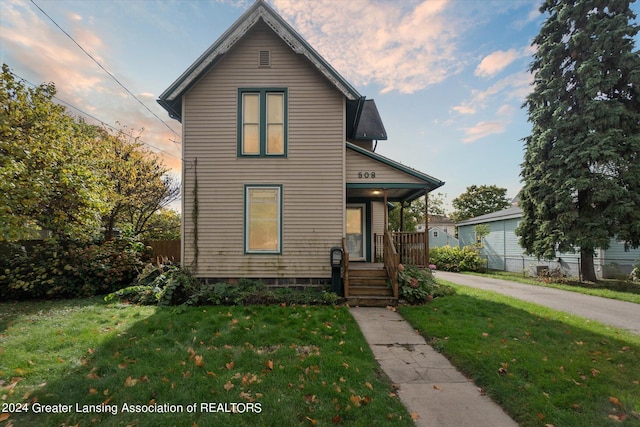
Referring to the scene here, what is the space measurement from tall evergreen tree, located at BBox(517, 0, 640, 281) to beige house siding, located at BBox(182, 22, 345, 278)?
35.6ft

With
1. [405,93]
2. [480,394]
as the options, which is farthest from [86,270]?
[405,93]

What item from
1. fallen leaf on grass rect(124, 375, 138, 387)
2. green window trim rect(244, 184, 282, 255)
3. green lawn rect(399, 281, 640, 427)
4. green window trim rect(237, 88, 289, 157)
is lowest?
green lawn rect(399, 281, 640, 427)

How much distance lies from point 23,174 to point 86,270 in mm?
3360

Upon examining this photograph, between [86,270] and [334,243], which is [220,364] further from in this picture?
[86,270]

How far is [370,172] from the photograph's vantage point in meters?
9.16

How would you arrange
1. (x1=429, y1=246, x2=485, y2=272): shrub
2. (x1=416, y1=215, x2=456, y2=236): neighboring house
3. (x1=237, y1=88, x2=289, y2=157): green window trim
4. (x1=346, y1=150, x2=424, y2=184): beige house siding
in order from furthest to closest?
(x1=416, y1=215, x2=456, y2=236): neighboring house → (x1=429, y1=246, x2=485, y2=272): shrub → (x1=346, y1=150, x2=424, y2=184): beige house siding → (x1=237, y1=88, x2=289, y2=157): green window trim

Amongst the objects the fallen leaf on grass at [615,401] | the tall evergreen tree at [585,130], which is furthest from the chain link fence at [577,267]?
the fallen leaf on grass at [615,401]

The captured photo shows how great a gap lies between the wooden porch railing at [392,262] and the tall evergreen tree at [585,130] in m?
9.35

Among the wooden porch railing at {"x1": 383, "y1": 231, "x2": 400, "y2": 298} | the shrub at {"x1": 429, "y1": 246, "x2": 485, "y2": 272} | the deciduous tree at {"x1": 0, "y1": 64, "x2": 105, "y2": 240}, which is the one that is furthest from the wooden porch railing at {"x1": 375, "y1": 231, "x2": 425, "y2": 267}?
the shrub at {"x1": 429, "y1": 246, "x2": 485, "y2": 272}

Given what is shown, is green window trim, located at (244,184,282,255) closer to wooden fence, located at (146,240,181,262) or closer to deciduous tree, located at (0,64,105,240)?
wooden fence, located at (146,240,181,262)

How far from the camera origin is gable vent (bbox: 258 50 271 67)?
29.2 feet

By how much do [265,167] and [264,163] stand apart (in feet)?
0.41

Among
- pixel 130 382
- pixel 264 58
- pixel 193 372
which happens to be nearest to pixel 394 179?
pixel 264 58

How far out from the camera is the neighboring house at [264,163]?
28.3 feet
